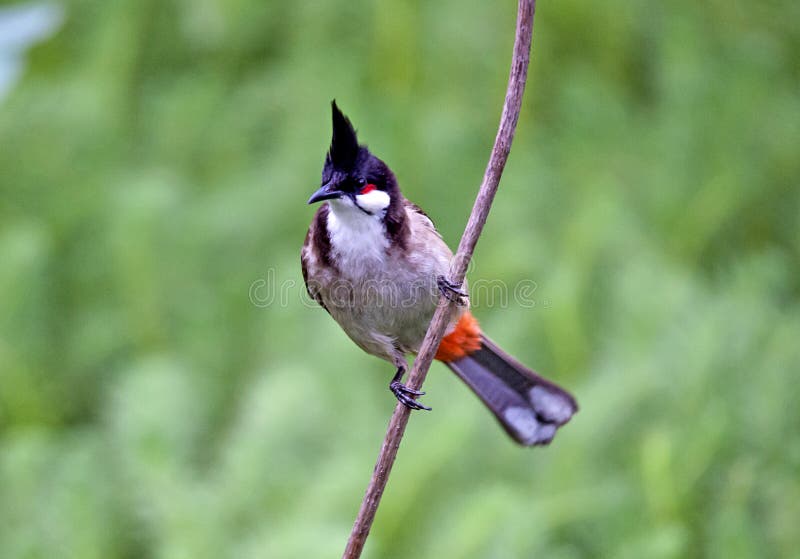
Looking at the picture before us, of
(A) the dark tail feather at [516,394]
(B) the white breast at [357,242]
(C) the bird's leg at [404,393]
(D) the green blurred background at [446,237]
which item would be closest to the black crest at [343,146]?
(B) the white breast at [357,242]

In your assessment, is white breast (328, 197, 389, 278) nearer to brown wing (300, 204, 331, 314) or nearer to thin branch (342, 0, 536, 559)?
brown wing (300, 204, 331, 314)

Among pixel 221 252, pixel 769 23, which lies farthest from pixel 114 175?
pixel 769 23

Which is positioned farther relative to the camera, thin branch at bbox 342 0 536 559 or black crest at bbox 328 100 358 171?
black crest at bbox 328 100 358 171

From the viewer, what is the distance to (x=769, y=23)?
3.69 m

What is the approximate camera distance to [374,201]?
1.39m

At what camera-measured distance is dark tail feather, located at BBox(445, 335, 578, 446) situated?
69.9 inches

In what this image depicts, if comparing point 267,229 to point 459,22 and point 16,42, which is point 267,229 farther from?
point 16,42

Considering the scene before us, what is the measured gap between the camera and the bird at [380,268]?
4.34 ft

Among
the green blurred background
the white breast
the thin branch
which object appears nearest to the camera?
the thin branch

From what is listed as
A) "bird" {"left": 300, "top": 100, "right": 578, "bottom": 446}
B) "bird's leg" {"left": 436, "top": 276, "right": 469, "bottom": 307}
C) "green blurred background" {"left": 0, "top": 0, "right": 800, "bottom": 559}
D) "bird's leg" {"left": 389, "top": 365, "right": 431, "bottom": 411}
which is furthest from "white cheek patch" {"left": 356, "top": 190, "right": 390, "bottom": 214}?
"green blurred background" {"left": 0, "top": 0, "right": 800, "bottom": 559}

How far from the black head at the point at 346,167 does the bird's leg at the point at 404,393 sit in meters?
0.27

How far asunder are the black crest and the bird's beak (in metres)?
0.03

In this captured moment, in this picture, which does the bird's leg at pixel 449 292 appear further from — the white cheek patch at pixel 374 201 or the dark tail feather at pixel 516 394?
the dark tail feather at pixel 516 394

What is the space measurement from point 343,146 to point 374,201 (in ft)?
0.45
